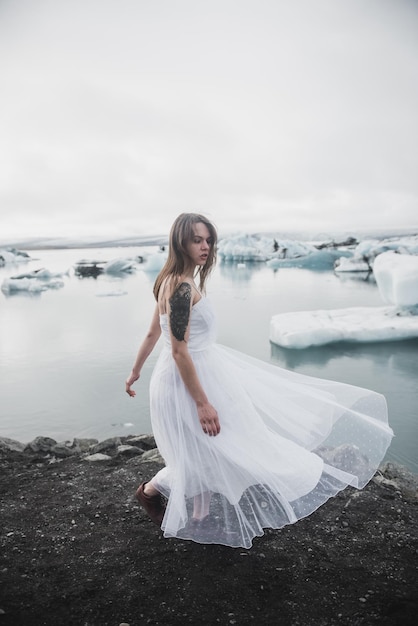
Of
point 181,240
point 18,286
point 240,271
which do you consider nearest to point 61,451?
point 181,240

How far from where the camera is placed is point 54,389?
266 inches

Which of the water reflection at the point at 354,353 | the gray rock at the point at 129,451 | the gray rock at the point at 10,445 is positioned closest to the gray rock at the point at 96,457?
the gray rock at the point at 129,451

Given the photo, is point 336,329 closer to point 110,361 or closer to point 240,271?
point 110,361

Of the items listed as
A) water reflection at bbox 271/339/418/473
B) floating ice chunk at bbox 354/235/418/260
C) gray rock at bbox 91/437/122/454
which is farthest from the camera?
floating ice chunk at bbox 354/235/418/260

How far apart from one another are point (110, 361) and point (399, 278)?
262 inches

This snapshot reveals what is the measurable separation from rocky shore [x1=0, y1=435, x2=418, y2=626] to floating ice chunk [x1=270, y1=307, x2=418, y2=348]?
541 centimetres

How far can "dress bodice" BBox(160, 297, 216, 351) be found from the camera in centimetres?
190

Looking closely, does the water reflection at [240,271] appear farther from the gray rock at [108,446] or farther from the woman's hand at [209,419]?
the woman's hand at [209,419]

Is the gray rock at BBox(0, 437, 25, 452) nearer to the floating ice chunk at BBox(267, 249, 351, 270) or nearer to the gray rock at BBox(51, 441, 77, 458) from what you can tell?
the gray rock at BBox(51, 441, 77, 458)

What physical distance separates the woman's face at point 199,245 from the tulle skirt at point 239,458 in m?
0.47

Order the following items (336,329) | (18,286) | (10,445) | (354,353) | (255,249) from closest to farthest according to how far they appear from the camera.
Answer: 1. (10,445)
2. (354,353)
3. (336,329)
4. (18,286)
5. (255,249)

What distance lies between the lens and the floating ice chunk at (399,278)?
928cm

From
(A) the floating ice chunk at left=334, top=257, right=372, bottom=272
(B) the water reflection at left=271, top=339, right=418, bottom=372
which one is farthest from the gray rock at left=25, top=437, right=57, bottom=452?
(A) the floating ice chunk at left=334, top=257, right=372, bottom=272

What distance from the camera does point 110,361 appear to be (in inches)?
320
